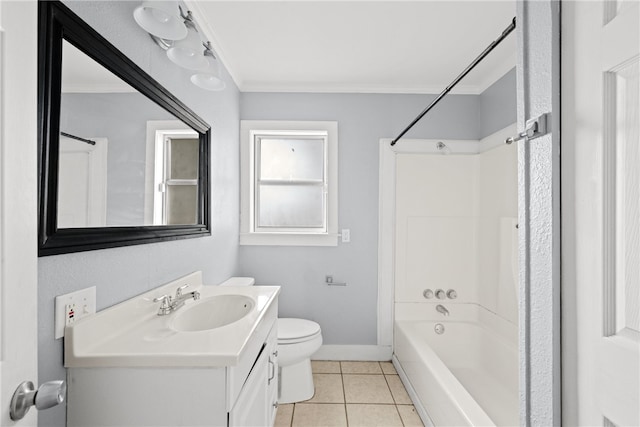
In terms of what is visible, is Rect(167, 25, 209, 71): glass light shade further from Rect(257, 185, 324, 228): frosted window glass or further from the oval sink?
Rect(257, 185, 324, 228): frosted window glass

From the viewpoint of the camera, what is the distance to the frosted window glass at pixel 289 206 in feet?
9.51

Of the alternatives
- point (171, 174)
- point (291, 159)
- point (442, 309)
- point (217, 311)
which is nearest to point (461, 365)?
point (442, 309)

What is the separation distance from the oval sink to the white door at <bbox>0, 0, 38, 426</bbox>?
0.87m

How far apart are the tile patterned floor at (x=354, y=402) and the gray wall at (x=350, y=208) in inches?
11.8

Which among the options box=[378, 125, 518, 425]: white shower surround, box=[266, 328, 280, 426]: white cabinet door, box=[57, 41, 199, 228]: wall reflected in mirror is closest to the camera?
box=[57, 41, 199, 228]: wall reflected in mirror

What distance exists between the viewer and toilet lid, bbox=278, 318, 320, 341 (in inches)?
82.8

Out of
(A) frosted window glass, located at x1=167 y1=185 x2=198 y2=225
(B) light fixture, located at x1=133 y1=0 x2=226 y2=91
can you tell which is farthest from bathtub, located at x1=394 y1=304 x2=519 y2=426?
(B) light fixture, located at x1=133 y1=0 x2=226 y2=91

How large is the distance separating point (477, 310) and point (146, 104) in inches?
109

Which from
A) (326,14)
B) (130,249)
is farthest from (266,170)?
(130,249)

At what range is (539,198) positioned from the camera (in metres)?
0.78

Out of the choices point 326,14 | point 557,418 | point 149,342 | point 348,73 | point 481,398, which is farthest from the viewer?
point 348,73

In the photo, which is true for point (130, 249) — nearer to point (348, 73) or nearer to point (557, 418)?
point (557, 418)

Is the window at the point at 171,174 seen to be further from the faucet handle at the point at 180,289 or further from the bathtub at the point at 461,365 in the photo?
the bathtub at the point at 461,365

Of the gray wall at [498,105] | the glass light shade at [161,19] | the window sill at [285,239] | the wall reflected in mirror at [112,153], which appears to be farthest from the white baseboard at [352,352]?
the glass light shade at [161,19]
